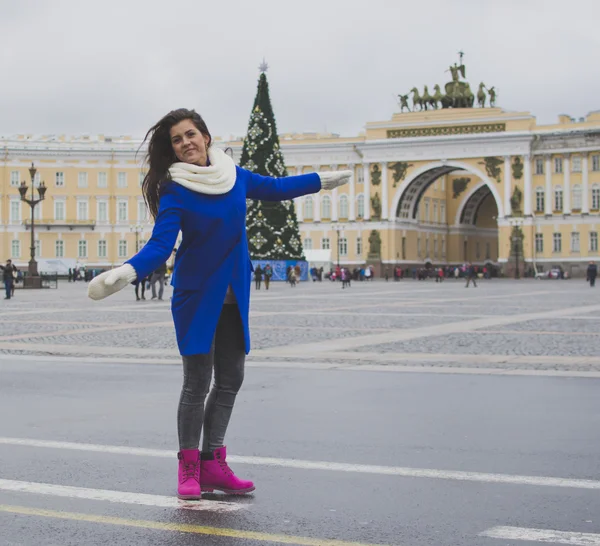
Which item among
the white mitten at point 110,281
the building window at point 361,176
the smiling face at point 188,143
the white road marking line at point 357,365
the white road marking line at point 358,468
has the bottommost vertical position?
the white road marking line at point 358,468

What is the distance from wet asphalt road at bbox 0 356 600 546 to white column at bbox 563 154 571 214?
76.6 meters

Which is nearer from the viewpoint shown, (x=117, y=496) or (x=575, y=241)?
(x=117, y=496)

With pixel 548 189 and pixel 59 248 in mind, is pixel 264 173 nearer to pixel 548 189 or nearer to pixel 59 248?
pixel 548 189

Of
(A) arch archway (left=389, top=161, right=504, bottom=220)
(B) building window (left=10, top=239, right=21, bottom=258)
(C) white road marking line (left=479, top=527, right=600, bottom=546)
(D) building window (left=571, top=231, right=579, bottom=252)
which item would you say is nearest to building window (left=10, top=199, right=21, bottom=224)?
(B) building window (left=10, top=239, right=21, bottom=258)

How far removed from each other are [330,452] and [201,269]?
1.69 m

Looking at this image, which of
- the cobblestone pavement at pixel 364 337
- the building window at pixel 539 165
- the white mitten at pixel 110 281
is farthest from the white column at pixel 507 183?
the white mitten at pixel 110 281

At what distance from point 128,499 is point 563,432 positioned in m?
3.20

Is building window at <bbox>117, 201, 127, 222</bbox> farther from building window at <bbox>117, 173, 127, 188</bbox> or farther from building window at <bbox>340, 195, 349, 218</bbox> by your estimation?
building window at <bbox>340, 195, 349, 218</bbox>

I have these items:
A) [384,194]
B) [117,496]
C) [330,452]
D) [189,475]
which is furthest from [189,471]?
[384,194]

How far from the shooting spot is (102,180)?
316 feet

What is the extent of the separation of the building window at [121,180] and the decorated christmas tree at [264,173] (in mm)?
33866

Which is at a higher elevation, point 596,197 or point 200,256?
point 596,197

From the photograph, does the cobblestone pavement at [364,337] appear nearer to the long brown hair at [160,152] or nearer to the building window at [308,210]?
the long brown hair at [160,152]

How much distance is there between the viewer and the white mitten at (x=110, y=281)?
16.8ft
